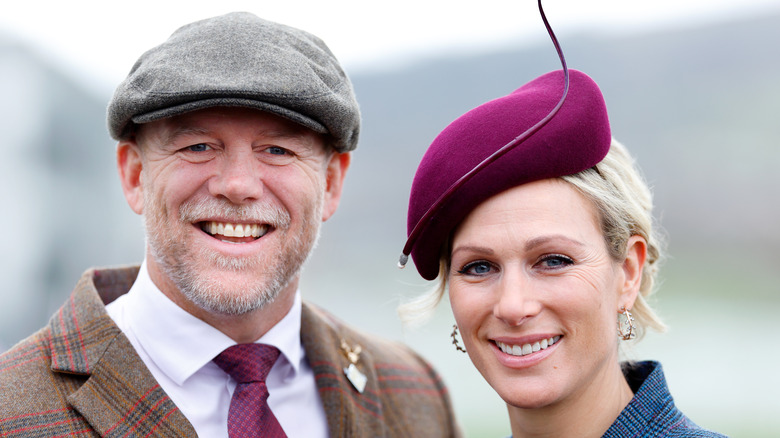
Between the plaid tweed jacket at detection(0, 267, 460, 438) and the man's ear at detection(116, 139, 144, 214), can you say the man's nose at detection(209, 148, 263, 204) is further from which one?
the plaid tweed jacket at detection(0, 267, 460, 438)

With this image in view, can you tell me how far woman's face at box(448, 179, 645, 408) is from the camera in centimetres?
204

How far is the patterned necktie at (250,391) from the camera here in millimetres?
2268

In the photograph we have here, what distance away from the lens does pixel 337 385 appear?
2.65 meters

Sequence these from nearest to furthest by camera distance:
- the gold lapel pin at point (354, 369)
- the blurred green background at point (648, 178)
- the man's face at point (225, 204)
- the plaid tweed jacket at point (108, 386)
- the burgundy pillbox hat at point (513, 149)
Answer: the burgundy pillbox hat at point (513, 149) → the plaid tweed jacket at point (108, 386) → the man's face at point (225, 204) → the gold lapel pin at point (354, 369) → the blurred green background at point (648, 178)

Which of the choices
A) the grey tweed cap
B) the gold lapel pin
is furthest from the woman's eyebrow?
the gold lapel pin

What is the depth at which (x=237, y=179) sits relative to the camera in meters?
2.36

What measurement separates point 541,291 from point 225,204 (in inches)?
40.1

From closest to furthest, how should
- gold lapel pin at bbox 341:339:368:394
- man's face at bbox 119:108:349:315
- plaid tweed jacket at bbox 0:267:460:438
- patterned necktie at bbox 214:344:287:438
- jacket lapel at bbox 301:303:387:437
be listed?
1. plaid tweed jacket at bbox 0:267:460:438
2. patterned necktie at bbox 214:344:287:438
3. man's face at bbox 119:108:349:315
4. jacket lapel at bbox 301:303:387:437
5. gold lapel pin at bbox 341:339:368:394

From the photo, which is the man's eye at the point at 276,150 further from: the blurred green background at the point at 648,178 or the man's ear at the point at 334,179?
the blurred green background at the point at 648,178

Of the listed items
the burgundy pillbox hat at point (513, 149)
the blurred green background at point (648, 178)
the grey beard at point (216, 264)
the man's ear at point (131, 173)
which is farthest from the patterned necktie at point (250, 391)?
the blurred green background at point (648, 178)

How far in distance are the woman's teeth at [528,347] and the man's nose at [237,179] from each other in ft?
2.98

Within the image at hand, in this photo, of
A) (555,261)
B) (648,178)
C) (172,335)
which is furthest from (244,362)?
(648,178)

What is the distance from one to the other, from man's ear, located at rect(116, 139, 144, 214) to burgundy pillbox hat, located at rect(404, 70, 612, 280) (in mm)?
1025

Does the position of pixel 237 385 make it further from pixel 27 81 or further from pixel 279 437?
pixel 27 81
